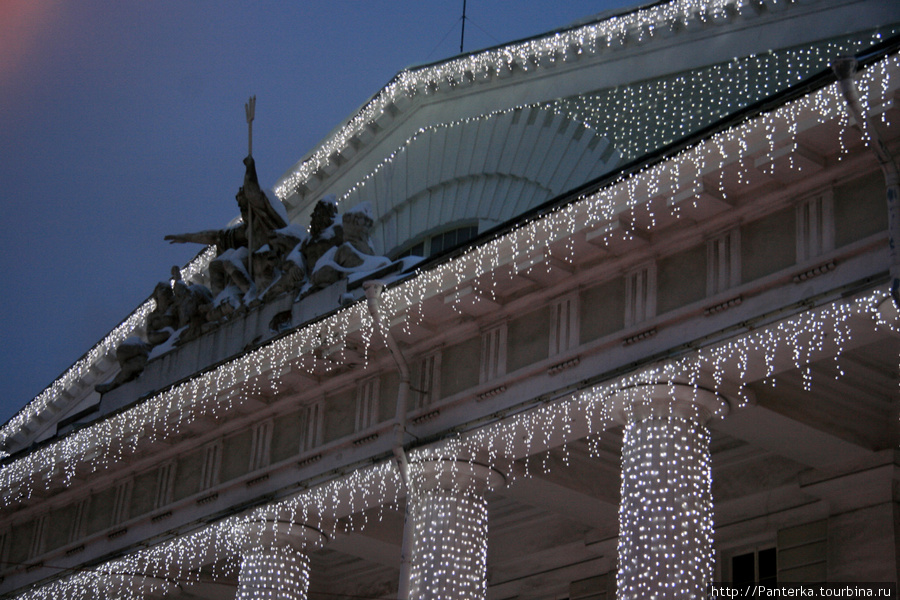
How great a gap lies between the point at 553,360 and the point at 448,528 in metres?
2.41

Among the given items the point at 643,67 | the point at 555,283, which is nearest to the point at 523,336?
the point at 555,283

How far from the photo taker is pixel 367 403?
1762cm

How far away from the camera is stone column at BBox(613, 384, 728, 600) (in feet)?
41.7

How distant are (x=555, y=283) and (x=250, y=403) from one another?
5893 mm

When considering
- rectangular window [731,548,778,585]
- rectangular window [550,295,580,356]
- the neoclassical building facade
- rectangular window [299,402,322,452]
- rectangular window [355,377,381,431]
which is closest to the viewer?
the neoclassical building facade

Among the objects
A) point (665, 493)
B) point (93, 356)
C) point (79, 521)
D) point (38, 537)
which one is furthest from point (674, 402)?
point (93, 356)

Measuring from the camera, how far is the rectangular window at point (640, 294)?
46.9 ft

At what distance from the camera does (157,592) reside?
2102cm

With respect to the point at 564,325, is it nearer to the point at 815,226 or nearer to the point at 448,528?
the point at 448,528

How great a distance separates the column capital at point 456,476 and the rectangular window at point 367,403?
5.20 feet

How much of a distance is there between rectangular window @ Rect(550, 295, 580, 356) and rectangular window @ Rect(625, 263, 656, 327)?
785 mm

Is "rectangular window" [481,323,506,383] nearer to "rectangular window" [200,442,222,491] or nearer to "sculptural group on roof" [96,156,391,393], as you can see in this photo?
"sculptural group on roof" [96,156,391,393]

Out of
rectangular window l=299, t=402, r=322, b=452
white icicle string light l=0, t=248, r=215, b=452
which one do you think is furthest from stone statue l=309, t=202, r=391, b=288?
white icicle string light l=0, t=248, r=215, b=452

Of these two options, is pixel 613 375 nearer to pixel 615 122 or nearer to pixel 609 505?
pixel 609 505
